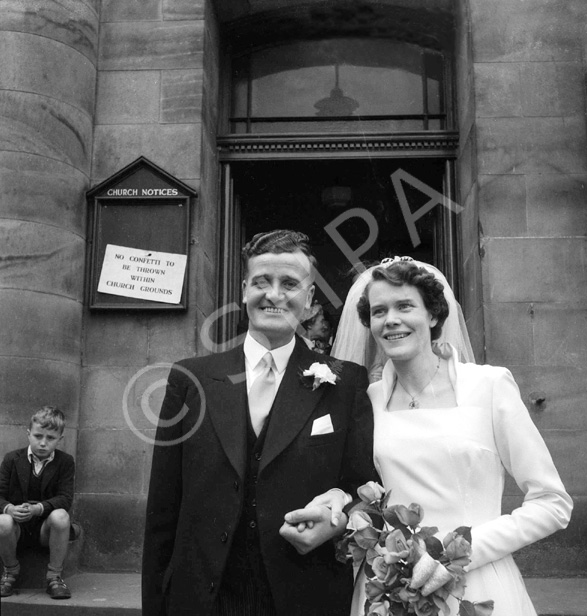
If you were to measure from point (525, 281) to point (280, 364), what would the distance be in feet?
13.1

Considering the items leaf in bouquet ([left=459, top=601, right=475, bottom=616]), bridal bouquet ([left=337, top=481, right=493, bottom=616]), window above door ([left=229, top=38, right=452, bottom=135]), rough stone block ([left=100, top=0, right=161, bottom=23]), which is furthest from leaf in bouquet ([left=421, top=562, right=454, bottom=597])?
rough stone block ([left=100, top=0, right=161, bottom=23])

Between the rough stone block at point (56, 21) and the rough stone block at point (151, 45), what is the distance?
20 centimetres

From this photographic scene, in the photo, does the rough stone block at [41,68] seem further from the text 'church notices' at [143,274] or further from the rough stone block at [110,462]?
the rough stone block at [110,462]

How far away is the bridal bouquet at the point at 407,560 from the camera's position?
237 cm

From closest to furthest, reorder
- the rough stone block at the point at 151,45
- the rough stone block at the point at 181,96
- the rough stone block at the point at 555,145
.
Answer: the rough stone block at the point at 555,145 → the rough stone block at the point at 181,96 → the rough stone block at the point at 151,45

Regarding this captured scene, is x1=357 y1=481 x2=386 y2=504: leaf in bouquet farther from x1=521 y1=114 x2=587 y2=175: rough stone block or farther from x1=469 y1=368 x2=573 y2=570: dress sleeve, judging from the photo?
x1=521 y1=114 x2=587 y2=175: rough stone block

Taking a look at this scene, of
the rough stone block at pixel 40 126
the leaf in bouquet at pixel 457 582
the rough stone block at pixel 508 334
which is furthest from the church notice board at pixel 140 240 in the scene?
the leaf in bouquet at pixel 457 582

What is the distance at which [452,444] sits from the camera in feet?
9.04

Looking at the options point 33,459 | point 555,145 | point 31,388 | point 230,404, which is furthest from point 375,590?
point 555,145

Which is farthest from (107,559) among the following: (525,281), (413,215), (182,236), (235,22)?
(235,22)

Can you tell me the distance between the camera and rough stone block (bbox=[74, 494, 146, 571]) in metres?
6.25

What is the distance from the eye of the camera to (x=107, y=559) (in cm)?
626

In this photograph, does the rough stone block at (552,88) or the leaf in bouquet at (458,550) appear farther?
the rough stone block at (552,88)

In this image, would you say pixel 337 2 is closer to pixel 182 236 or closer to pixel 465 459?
pixel 182 236
